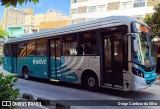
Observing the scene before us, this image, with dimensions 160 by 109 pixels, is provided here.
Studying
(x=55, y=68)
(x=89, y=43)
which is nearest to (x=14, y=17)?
(x=55, y=68)

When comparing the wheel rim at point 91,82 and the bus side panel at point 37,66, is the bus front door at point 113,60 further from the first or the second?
the bus side panel at point 37,66

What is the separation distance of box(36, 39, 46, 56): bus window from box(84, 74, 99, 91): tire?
373cm

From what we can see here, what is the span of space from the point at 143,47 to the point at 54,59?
17.3 feet

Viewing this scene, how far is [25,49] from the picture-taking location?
16.6m

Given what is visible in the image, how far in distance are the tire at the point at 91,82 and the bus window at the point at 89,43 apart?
3.57 ft

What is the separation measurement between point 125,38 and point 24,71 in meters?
9.32

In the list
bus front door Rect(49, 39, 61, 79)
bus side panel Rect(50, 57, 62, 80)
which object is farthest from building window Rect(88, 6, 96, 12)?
A: bus side panel Rect(50, 57, 62, 80)

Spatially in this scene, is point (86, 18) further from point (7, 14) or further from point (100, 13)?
point (7, 14)

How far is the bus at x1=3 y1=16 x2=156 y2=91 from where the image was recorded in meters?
9.80

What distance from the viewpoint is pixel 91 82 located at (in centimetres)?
1160

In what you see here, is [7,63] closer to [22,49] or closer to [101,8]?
[22,49]

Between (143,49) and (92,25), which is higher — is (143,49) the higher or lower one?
the lower one

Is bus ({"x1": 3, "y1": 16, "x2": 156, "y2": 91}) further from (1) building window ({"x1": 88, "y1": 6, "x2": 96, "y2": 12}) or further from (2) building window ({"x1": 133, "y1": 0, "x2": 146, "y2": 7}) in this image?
(1) building window ({"x1": 88, "y1": 6, "x2": 96, "y2": 12})

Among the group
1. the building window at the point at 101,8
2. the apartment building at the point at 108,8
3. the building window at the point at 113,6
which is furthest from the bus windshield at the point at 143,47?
the building window at the point at 101,8
